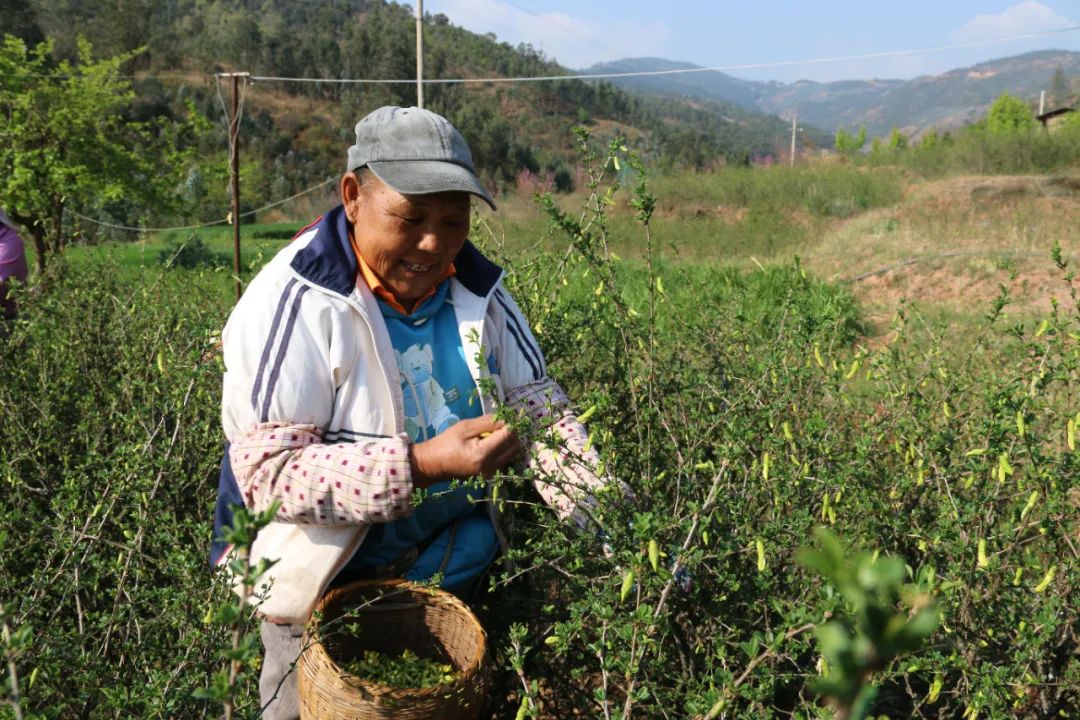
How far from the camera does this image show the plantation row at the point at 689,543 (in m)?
1.45

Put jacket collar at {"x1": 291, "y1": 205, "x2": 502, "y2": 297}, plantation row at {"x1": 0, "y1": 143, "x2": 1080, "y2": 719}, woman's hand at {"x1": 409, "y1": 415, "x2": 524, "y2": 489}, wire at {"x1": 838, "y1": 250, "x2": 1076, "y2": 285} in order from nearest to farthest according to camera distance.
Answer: plantation row at {"x1": 0, "y1": 143, "x2": 1080, "y2": 719}, woman's hand at {"x1": 409, "y1": 415, "x2": 524, "y2": 489}, jacket collar at {"x1": 291, "y1": 205, "x2": 502, "y2": 297}, wire at {"x1": 838, "y1": 250, "x2": 1076, "y2": 285}

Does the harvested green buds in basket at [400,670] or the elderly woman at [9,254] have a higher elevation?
the elderly woman at [9,254]

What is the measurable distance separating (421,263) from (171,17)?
6157 cm

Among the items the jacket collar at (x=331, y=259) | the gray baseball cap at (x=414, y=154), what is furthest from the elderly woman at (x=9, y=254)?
the gray baseball cap at (x=414, y=154)

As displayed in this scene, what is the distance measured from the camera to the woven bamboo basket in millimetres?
1489

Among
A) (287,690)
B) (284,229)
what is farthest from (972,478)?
(284,229)

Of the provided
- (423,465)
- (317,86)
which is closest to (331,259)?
(423,465)

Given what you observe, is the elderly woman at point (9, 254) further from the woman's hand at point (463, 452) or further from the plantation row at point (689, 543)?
the woman's hand at point (463, 452)

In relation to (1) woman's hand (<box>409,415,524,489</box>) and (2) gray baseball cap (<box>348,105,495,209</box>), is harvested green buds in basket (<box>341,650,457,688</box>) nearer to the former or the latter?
(1) woman's hand (<box>409,415,524,489</box>)

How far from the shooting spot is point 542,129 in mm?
48688

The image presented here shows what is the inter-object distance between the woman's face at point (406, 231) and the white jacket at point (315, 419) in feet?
0.18

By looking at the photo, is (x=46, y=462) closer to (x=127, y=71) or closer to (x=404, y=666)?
(x=404, y=666)

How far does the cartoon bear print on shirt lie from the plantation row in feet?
0.84

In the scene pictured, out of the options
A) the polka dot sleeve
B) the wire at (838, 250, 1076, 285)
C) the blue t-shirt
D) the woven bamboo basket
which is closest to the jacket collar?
the blue t-shirt
